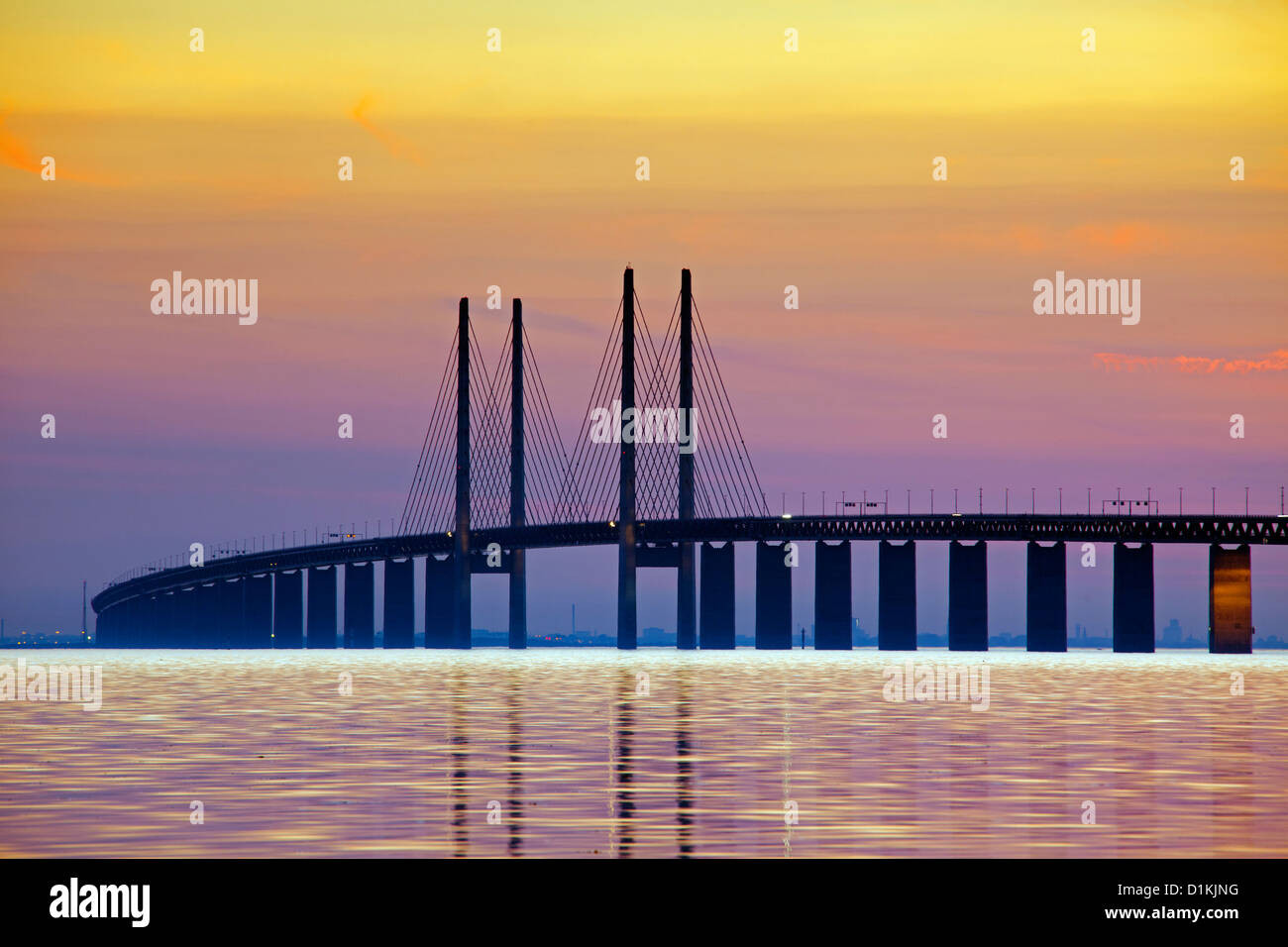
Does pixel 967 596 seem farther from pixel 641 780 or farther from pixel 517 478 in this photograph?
pixel 641 780

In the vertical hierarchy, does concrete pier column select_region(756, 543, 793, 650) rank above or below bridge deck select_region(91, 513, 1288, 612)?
below

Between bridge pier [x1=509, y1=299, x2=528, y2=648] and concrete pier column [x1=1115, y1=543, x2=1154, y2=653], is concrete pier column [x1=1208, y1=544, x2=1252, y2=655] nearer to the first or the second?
concrete pier column [x1=1115, y1=543, x2=1154, y2=653]

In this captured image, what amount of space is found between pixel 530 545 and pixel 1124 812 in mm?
144174

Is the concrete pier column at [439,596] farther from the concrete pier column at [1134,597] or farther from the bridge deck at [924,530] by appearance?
the concrete pier column at [1134,597]

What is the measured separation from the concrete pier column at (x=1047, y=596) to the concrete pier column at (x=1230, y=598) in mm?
12549

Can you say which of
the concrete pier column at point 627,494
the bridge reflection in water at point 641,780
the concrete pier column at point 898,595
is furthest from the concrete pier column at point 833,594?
the bridge reflection in water at point 641,780

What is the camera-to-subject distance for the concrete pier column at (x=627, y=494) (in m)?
155

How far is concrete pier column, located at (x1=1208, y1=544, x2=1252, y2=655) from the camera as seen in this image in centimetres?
16162

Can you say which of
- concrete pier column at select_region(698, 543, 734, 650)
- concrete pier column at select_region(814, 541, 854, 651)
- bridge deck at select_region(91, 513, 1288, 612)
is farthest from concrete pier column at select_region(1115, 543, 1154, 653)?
concrete pier column at select_region(698, 543, 734, 650)

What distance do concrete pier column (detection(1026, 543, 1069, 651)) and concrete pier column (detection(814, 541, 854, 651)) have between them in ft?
53.6
